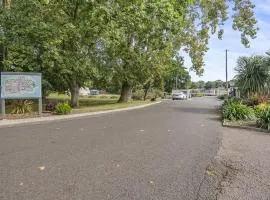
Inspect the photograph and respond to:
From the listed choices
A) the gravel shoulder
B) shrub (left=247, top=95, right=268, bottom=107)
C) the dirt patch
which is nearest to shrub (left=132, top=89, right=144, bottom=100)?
shrub (left=247, top=95, right=268, bottom=107)

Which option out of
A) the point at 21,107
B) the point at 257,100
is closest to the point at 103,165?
the point at 21,107

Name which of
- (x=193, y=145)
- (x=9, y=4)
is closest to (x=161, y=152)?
(x=193, y=145)

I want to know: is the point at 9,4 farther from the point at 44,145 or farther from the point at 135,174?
the point at 135,174

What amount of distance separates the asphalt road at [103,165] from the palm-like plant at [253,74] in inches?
640

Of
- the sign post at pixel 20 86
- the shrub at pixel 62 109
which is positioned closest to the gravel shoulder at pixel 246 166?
the shrub at pixel 62 109

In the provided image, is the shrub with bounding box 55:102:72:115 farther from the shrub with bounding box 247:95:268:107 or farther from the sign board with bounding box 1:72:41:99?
the shrub with bounding box 247:95:268:107

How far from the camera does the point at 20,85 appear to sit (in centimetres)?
2147

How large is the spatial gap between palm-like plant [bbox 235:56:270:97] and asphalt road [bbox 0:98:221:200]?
53.4 ft

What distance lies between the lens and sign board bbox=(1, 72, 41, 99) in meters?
21.1

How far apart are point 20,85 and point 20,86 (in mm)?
52

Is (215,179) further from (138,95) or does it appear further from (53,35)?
(138,95)

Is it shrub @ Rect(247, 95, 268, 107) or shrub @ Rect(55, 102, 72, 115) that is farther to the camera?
shrub @ Rect(247, 95, 268, 107)

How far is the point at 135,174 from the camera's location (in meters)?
7.48

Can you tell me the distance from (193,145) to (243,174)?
134 inches
